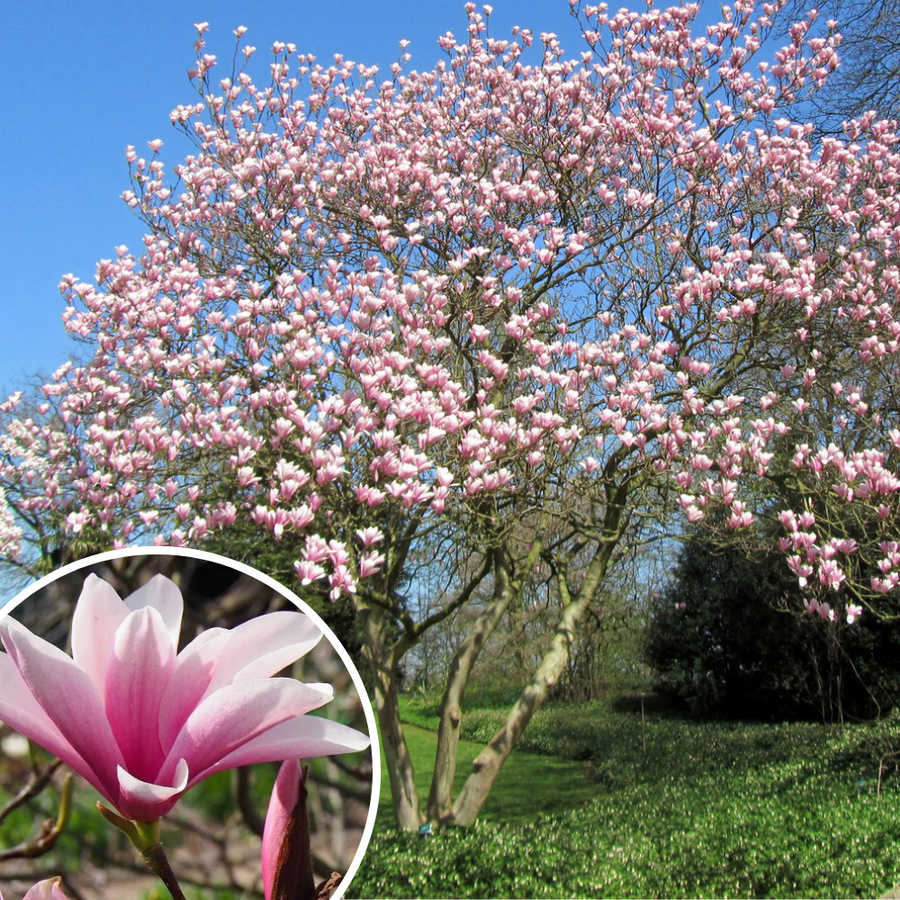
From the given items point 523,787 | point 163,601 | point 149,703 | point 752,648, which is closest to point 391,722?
point 523,787

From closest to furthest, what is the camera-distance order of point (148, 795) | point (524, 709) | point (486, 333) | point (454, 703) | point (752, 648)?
point (148, 795) → point (486, 333) → point (524, 709) → point (454, 703) → point (752, 648)

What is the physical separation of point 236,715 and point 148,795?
9 cm

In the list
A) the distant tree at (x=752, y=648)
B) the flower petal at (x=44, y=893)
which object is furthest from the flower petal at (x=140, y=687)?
the distant tree at (x=752, y=648)

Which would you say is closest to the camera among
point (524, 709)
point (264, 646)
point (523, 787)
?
point (264, 646)

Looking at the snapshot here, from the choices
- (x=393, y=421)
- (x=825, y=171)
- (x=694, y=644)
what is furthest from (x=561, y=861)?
(x=694, y=644)

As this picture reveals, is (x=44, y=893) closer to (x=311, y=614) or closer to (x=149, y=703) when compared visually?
(x=149, y=703)

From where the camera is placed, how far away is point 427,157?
782 centimetres

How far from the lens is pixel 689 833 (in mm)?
6855

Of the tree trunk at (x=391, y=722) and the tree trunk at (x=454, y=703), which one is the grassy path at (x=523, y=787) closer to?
the tree trunk at (x=391, y=722)

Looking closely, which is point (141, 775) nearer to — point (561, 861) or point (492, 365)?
point (492, 365)

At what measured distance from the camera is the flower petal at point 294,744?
74cm

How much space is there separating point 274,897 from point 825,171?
7.62 metres

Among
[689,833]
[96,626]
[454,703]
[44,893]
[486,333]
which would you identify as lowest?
[689,833]

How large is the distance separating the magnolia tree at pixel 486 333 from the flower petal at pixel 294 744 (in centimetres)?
389
